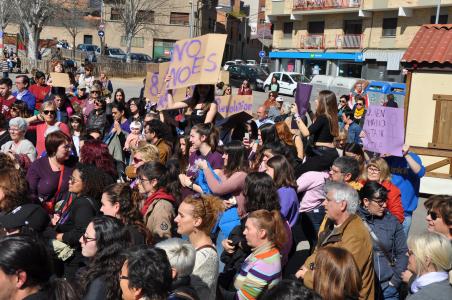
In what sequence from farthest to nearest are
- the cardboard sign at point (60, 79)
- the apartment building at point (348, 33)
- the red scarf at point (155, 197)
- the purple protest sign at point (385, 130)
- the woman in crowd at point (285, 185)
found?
the apartment building at point (348, 33)
the cardboard sign at point (60, 79)
the purple protest sign at point (385, 130)
the woman in crowd at point (285, 185)
the red scarf at point (155, 197)

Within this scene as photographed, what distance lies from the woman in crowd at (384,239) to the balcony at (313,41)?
40.3 metres

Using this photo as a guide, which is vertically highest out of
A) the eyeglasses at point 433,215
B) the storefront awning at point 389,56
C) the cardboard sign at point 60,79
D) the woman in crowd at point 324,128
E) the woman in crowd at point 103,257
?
the storefront awning at point 389,56

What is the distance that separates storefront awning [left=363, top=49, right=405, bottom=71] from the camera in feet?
129

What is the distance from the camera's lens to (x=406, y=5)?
3894 cm

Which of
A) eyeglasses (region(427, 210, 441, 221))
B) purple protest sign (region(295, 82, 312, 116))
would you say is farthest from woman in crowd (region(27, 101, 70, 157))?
eyeglasses (region(427, 210, 441, 221))

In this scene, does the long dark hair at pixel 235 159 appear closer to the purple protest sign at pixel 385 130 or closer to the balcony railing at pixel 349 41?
the purple protest sign at pixel 385 130

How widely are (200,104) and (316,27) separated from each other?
3988cm

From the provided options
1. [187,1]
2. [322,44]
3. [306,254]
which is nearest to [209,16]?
[187,1]

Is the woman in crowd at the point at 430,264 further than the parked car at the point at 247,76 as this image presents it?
No

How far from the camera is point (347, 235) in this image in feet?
14.0

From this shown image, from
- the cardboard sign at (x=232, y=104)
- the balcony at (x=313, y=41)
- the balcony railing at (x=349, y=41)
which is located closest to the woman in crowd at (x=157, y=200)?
the cardboard sign at (x=232, y=104)

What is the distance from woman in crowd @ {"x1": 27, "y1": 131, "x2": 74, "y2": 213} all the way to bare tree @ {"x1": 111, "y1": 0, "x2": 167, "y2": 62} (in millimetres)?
39949

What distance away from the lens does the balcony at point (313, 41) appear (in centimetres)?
4416

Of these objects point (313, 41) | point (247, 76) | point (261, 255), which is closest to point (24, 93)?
point (261, 255)
